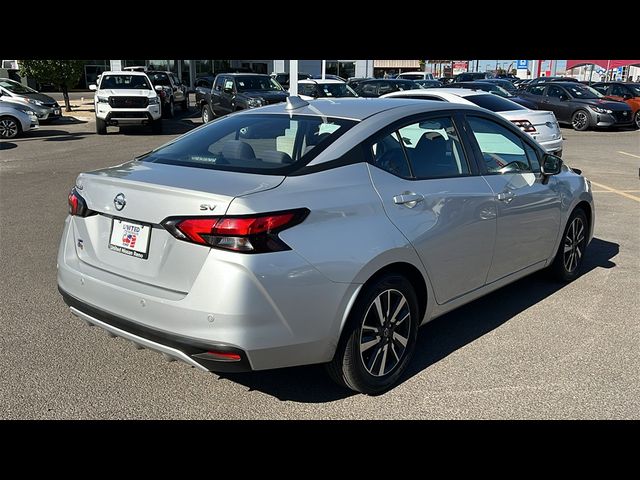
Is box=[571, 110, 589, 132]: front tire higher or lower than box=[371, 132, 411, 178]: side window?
lower

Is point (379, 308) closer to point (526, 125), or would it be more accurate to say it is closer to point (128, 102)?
point (526, 125)

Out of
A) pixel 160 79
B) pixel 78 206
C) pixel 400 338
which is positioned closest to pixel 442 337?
pixel 400 338

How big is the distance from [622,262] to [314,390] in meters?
4.18

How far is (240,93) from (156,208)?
15625 millimetres

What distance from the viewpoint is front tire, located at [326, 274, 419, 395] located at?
3305 mm

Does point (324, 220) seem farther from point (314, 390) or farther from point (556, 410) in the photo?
point (556, 410)

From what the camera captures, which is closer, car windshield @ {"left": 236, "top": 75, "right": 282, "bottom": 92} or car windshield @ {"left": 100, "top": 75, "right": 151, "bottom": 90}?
car windshield @ {"left": 236, "top": 75, "right": 282, "bottom": 92}

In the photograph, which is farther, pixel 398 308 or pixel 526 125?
pixel 526 125

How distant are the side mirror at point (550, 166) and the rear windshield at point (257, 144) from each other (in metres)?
1.99

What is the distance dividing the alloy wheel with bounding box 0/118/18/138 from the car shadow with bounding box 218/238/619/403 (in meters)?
17.1

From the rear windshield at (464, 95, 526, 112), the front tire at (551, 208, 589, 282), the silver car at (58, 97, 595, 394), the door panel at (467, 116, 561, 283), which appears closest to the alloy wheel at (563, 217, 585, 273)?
the front tire at (551, 208, 589, 282)

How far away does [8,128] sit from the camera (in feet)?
59.1

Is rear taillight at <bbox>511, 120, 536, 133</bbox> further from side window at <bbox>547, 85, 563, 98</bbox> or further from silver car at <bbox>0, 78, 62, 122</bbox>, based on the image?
silver car at <bbox>0, 78, 62, 122</bbox>
